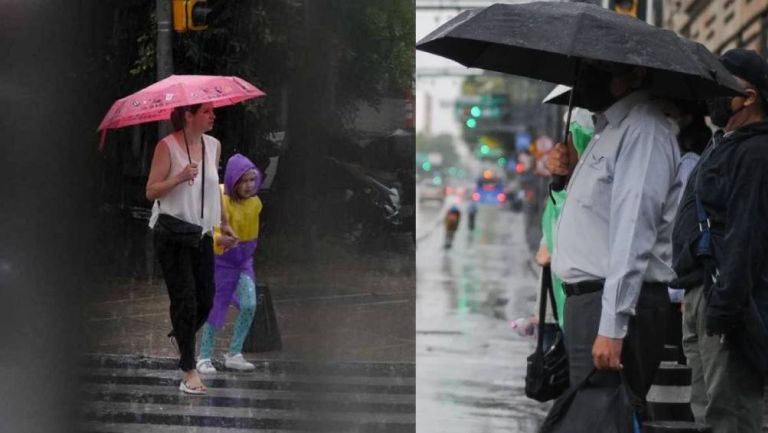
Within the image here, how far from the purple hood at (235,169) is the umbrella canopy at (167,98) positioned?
0.23 m

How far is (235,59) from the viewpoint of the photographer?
16.2 feet

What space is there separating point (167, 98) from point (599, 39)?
1.72 m

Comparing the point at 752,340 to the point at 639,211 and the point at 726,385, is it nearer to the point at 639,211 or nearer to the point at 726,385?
the point at 726,385

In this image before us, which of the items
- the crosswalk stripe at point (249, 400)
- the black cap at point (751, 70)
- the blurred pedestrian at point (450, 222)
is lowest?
the blurred pedestrian at point (450, 222)

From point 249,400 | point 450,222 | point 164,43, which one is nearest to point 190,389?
point 249,400

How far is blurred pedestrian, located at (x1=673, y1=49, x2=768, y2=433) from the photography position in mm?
4703

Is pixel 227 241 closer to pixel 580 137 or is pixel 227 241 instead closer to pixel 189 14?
pixel 189 14

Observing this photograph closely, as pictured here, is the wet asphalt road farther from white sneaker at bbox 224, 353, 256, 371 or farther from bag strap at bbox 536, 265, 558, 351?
white sneaker at bbox 224, 353, 256, 371

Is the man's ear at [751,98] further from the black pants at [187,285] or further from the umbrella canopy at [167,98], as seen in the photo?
the black pants at [187,285]

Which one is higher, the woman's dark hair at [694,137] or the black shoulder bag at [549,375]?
the woman's dark hair at [694,137]

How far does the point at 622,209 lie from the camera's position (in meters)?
4.16

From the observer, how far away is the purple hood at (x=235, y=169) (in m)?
4.90

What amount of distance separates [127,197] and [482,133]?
253ft

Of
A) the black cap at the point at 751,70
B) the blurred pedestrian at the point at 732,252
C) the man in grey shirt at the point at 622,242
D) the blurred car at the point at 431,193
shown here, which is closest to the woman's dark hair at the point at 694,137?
the blurred pedestrian at the point at 732,252
